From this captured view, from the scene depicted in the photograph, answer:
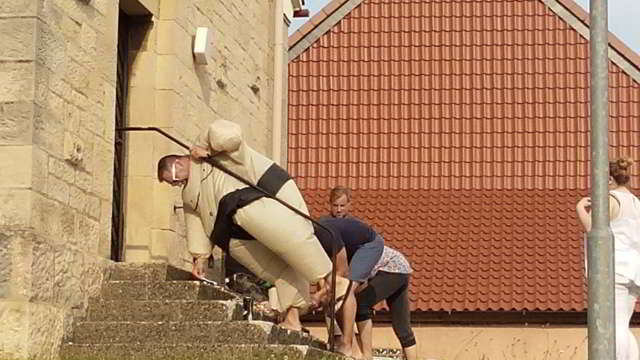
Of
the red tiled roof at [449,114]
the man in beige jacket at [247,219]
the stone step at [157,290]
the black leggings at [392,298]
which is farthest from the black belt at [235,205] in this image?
the red tiled roof at [449,114]

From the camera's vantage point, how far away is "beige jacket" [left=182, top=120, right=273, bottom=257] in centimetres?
1063

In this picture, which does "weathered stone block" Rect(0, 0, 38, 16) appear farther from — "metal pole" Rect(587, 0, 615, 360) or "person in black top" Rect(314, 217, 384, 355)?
"metal pole" Rect(587, 0, 615, 360)

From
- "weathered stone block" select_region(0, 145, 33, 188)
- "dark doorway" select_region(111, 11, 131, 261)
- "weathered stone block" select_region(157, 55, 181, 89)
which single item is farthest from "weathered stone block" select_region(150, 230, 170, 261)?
"weathered stone block" select_region(0, 145, 33, 188)

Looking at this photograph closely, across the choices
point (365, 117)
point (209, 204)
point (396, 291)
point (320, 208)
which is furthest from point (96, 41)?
point (365, 117)

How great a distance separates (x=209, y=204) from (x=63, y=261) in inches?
41.9

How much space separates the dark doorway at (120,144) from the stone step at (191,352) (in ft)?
A: 8.52

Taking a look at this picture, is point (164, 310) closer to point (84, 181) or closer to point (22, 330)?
point (84, 181)

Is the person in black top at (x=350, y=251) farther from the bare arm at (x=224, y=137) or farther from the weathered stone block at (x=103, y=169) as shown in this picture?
the weathered stone block at (x=103, y=169)

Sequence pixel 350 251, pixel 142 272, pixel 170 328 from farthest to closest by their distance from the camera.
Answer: pixel 350 251, pixel 142 272, pixel 170 328

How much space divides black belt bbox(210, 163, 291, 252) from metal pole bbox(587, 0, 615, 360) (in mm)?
2569

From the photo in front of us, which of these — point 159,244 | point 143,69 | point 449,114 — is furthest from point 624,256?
point 449,114

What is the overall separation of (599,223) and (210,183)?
Result: 115 inches

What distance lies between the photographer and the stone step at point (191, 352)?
9852 mm

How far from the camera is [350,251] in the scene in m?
11.6
